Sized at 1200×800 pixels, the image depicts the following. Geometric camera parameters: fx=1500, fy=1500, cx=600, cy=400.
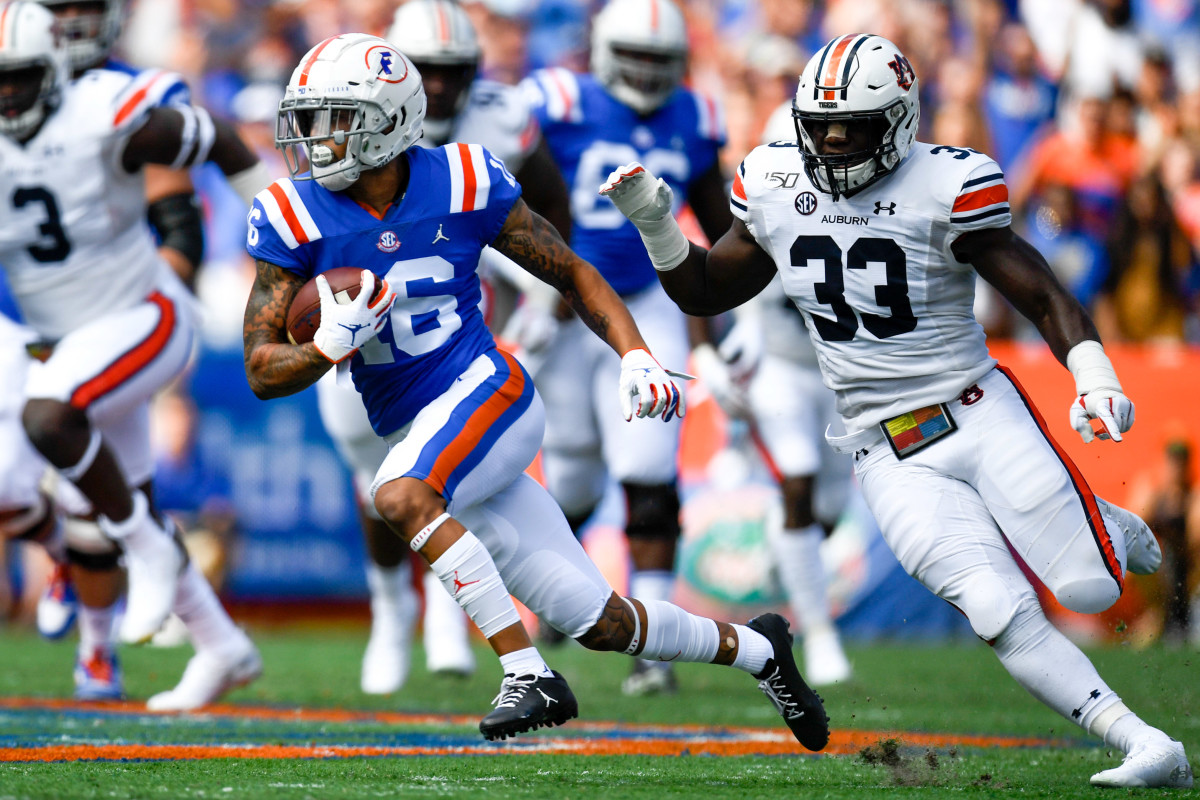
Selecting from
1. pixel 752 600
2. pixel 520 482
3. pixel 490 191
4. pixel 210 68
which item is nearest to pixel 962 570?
pixel 520 482

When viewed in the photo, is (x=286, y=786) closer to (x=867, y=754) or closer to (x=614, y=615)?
(x=614, y=615)

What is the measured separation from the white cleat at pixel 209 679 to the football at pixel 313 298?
199 cm

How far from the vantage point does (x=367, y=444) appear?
5.60 meters

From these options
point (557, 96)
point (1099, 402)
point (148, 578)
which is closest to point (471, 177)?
point (1099, 402)

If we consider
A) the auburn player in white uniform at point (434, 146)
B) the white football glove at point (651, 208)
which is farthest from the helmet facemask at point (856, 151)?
the auburn player in white uniform at point (434, 146)

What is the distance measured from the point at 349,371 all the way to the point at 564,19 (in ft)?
Answer: 22.8

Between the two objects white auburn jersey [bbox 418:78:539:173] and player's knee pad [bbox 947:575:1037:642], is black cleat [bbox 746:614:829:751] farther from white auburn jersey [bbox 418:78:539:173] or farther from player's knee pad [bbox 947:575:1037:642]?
white auburn jersey [bbox 418:78:539:173]

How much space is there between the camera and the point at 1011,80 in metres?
9.16

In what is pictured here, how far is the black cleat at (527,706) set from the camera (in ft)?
10.1

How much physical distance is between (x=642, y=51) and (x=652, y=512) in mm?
1781

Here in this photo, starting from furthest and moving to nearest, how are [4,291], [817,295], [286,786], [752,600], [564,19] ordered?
[564,19] → [4,291] → [752,600] → [817,295] → [286,786]

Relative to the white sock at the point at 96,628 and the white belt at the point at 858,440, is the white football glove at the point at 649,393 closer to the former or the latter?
the white belt at the point at 858,440

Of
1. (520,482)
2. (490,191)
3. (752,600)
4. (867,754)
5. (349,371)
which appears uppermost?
(490,191)

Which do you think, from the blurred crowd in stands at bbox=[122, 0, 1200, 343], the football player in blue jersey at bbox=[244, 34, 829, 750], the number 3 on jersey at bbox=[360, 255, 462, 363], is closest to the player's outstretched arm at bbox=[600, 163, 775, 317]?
the football player in blue jersey at bbox=[244, 34, 829, 750]
